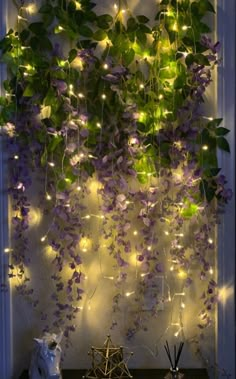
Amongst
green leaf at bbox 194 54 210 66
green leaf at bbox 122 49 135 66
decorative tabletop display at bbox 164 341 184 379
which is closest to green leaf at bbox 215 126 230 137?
green leaf at bbox 194 54 210 66

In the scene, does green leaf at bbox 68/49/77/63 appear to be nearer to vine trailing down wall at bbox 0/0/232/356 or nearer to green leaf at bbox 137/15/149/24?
vine trailing down wall at bbox 0/0/232/356

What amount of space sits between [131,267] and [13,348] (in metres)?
0.58

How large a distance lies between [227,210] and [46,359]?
89cm

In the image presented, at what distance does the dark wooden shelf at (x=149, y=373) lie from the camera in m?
1.99

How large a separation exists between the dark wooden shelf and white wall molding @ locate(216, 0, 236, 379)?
10cm

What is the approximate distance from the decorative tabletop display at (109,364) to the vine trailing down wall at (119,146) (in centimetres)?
12

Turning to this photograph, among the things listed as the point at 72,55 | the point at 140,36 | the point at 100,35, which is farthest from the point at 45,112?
the point at 140,36

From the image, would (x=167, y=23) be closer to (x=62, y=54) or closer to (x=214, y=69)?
(x=214, y=69)

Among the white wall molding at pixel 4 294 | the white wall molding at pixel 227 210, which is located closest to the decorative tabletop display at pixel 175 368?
the white wall molding at pixel 227 210

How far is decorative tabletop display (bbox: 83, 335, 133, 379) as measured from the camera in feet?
6.29

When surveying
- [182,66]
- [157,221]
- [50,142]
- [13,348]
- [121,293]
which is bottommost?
[13,348]

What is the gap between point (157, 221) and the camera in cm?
206

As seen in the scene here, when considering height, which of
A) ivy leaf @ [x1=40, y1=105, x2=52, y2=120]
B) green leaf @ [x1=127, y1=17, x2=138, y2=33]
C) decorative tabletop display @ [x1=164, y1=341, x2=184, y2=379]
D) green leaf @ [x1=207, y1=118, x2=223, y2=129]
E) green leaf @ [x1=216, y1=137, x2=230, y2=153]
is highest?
green leaf @ [x1=127, y1=17, x2=138, y2=33]

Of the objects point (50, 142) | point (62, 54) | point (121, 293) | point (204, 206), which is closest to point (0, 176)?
point (50, 142)
